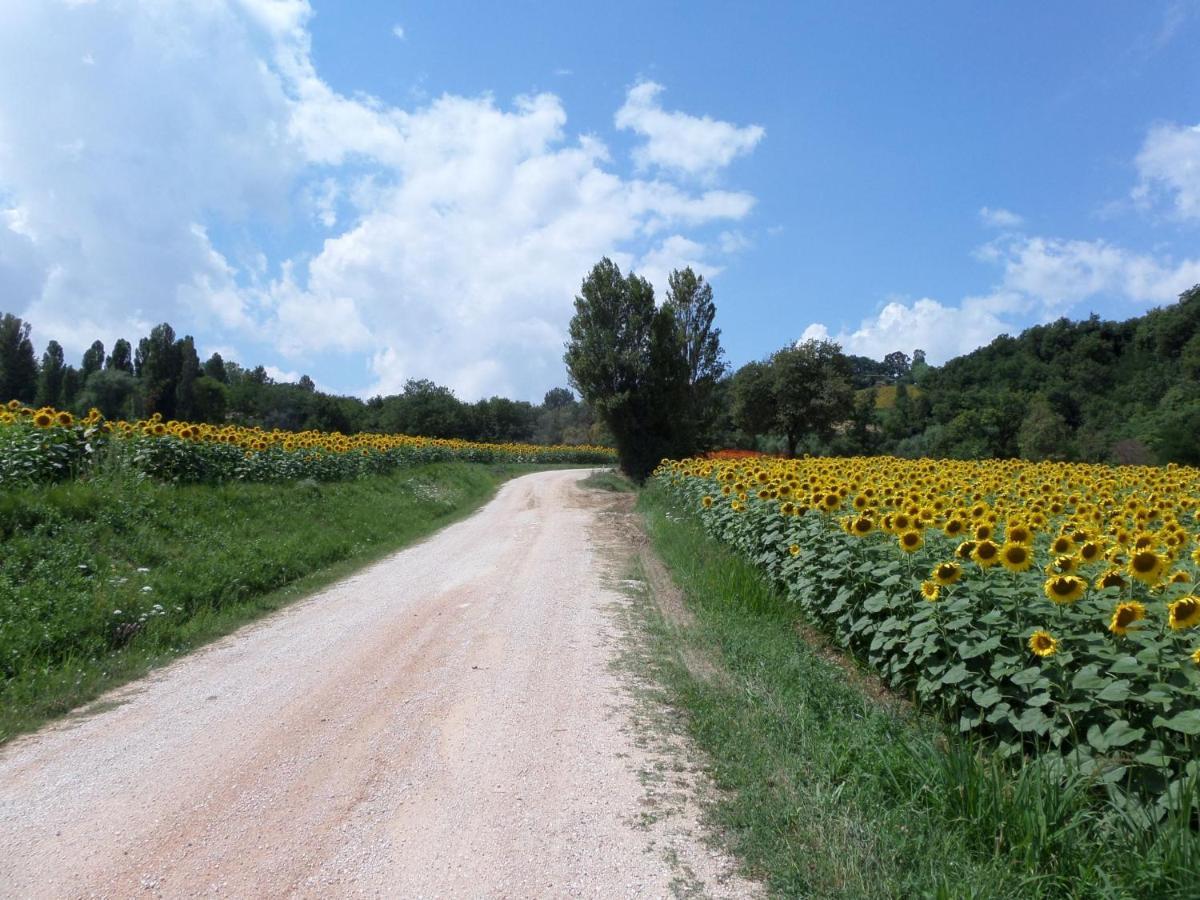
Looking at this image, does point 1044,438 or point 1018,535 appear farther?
point 1044,438

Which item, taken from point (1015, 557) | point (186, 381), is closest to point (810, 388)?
point (1015, 557)

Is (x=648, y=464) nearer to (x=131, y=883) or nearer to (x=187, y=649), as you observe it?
(x=187, y=649)

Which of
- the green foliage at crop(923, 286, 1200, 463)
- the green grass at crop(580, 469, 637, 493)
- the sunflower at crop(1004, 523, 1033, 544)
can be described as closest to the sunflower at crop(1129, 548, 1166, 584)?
the sunflower at crop(1004, 523, 1033, 544)

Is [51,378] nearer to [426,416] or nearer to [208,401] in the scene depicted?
[208,401]

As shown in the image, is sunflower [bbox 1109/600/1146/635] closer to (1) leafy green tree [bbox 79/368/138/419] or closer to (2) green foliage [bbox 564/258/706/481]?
(2) green foliage [bbox 564/258/706/481]

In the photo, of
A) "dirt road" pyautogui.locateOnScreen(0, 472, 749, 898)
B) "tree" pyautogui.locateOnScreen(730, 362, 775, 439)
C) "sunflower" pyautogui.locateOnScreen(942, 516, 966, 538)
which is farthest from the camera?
"tree" pyautogui.locateOnScreen(730, 362, 775, 439)

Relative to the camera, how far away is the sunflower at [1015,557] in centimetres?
455

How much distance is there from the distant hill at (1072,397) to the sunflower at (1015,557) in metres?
25.1

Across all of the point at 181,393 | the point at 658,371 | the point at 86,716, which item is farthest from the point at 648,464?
the point at 181,393

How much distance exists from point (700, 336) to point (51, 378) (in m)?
46.4

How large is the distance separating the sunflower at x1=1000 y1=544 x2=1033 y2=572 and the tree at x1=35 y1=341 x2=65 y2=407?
5444cm

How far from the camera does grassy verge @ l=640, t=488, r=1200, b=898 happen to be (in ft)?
9.79

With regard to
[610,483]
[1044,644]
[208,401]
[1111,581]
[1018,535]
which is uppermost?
[208,401]

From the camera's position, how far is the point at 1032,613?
4.47 metres
